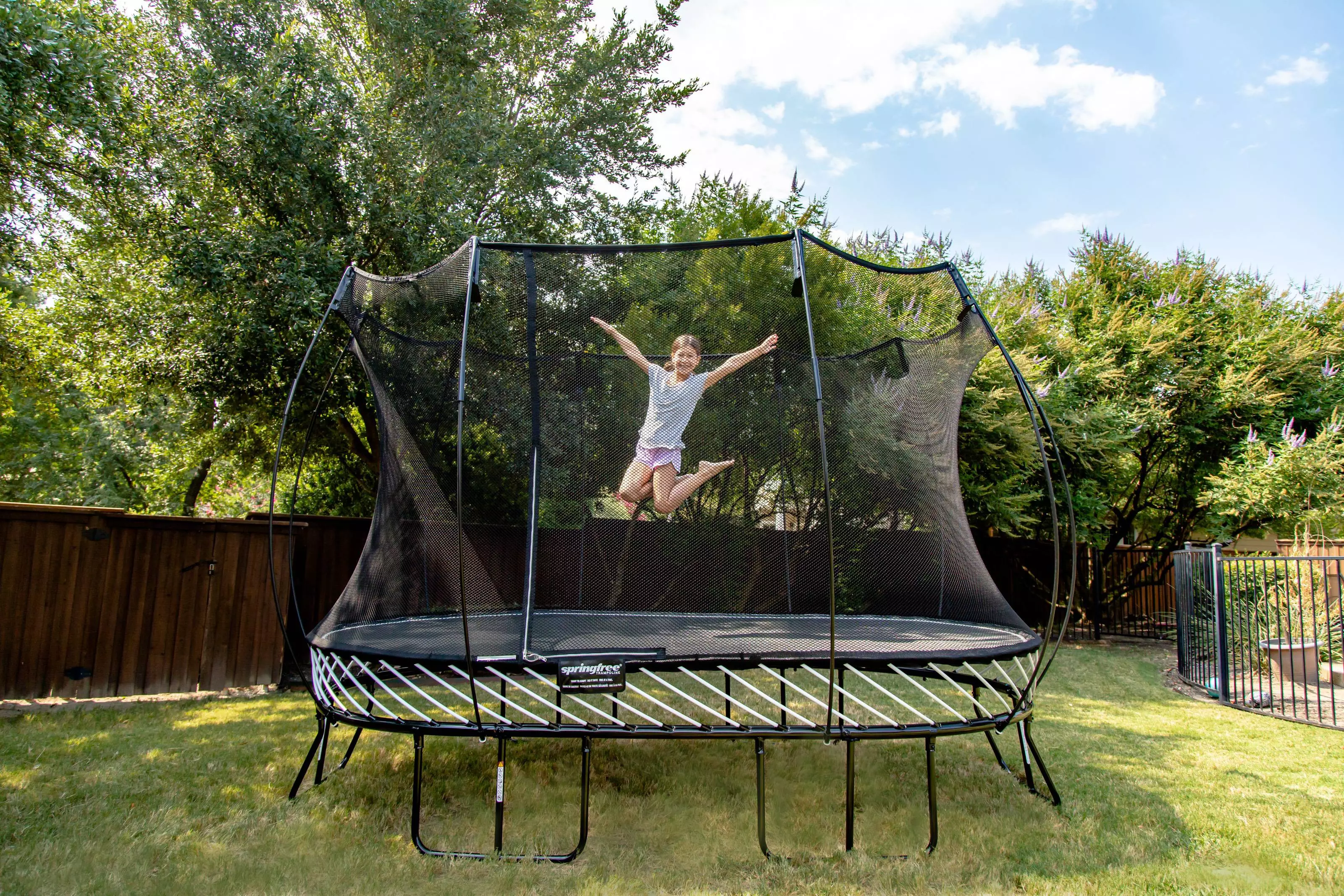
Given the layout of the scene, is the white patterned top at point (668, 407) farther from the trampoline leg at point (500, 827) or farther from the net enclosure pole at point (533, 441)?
the trampoline leg at point (500, 827)

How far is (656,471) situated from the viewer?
2701 millimetres

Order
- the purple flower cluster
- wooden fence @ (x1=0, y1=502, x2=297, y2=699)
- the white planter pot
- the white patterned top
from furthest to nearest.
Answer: the purple flower cluster → the white planter pot → wooden fence @ (x1=0, y1=502, x2=297, y2=699) → the white patterned top

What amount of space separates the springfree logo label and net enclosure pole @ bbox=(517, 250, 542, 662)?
0.43 meters

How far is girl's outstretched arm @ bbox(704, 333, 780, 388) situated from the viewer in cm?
269

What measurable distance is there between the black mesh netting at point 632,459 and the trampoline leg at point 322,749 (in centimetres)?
28

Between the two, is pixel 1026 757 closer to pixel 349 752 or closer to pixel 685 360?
pixel 685 360

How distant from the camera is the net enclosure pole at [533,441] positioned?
2.50 metres

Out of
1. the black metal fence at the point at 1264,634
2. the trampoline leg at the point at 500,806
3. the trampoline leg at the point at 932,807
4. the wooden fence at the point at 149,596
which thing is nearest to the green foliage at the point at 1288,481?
the black metal fence at the point at 1264,634

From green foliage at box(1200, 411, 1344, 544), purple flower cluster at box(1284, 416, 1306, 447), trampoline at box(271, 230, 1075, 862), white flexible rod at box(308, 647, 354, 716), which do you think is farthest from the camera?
purple flower cluster at box(1284, 416, 1306, 447)

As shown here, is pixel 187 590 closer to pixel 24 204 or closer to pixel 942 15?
pixel 24 204

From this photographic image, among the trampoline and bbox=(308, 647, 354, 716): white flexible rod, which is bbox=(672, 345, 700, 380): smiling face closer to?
the trampoline

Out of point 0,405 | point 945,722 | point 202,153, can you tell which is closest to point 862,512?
point 945,722

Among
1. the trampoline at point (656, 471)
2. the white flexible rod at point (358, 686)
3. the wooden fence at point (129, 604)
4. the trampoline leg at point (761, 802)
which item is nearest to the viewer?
the trampoline leg at point (761, 802)

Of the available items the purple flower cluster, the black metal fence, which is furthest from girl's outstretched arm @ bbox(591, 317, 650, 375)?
the purple flower cluster
